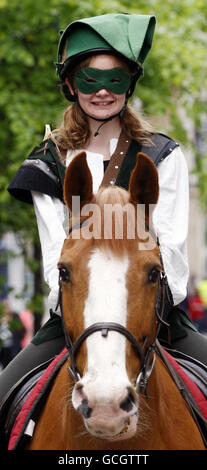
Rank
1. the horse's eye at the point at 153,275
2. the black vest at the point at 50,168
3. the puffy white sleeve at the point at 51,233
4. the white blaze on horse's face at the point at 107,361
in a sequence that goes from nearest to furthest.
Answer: the white blaze on horse's face at the point at 107,361, the horse's eye at the point at 153,275, the puffy white sleeve at the point at 51,233, the black vest at the point at 50,168

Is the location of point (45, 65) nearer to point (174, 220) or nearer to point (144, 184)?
point (174, 220)

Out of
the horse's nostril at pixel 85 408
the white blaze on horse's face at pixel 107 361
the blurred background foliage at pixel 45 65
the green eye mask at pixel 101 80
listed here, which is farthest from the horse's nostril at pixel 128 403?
the blurred background foliage at pixel 45 65

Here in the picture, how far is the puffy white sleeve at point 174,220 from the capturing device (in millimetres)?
4207

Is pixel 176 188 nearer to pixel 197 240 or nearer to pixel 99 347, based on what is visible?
pixel 99 347

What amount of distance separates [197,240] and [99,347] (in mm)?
33942

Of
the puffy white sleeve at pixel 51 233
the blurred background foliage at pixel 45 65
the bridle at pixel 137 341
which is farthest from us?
the blurred background foliage at pixel 45 65

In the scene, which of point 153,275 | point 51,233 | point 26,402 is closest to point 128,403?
point 153,275

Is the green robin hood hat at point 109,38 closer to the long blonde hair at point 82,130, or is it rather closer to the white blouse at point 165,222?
the long blonde hair at point 82,130

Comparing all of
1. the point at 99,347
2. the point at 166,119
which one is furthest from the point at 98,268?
the point at 166,119

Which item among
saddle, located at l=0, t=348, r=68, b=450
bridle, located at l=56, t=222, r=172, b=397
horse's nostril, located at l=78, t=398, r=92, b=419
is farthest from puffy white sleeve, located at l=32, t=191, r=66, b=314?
horse's nostril, located at l=78, t=398, r=92, b=419

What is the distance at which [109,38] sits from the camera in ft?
14.7

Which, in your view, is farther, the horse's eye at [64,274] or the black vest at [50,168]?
the black vest at [50,168]

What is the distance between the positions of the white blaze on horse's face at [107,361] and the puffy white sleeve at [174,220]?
2.21 feet

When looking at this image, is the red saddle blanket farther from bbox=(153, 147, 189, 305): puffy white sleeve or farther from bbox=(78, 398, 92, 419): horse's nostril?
bbox=(78, 398, 92, 419): horse's nostril
